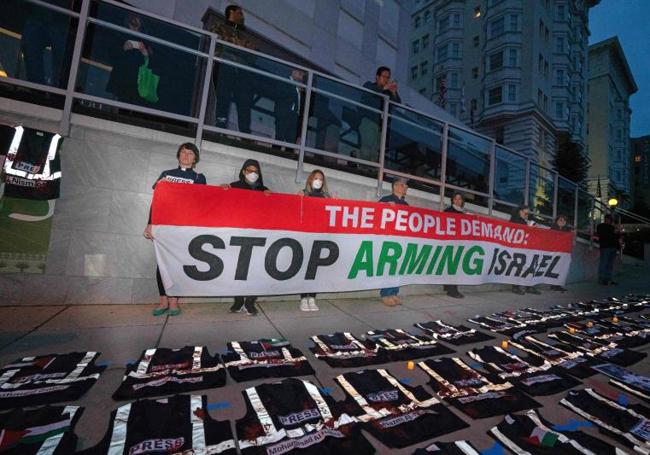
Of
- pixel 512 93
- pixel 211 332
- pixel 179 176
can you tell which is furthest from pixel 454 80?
pixel 211 332

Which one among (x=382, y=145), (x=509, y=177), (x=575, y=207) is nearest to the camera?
(x=382, y=145)

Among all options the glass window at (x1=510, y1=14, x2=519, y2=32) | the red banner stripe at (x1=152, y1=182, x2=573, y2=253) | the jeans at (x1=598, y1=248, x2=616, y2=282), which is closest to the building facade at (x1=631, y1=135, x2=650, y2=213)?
the glass window at (x1=510, y1=14, x2=519, y2=32)

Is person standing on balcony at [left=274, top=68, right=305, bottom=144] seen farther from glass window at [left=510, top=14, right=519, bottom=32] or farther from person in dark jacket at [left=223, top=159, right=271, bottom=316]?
glass window at [left=510, top=14, right=519, bottom=32]

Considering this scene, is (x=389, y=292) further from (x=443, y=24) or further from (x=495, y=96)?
(x=443, y=24)

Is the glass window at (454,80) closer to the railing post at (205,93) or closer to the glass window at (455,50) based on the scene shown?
the glass window at (455,50)

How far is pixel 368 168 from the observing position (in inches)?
217

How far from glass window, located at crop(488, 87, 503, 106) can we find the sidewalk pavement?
109 ft

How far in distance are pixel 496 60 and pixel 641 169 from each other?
197 feet

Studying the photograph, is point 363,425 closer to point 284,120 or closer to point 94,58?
point 284,120

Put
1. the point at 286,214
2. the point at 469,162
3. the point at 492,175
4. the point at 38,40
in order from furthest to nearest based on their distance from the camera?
the point at 469,162 < the point at 492,175 < the point at 286,214 < the point at 38,40

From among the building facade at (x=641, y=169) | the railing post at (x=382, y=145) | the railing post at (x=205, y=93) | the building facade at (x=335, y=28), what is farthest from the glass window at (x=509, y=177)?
the building facade at (x=641, y=169)

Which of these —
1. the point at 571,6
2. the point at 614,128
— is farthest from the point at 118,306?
the point at 614,128

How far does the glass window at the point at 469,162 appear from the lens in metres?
6.61

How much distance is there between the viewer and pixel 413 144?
6176mm
